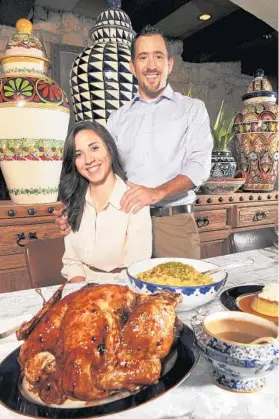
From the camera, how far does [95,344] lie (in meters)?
0.39

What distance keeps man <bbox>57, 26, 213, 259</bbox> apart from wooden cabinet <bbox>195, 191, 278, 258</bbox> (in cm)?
47

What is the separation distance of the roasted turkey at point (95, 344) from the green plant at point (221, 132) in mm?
1578

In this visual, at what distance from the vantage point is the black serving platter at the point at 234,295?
621 millimetres

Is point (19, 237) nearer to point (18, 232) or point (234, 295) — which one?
point (18, 232)

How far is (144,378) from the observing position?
Result: 1.27 ft

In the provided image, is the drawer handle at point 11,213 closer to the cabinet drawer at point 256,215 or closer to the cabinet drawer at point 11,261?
the cabinet drawer at point 11,261

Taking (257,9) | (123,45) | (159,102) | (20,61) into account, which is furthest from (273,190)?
(20,61)

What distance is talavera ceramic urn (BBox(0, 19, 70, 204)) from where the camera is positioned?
3.93ft

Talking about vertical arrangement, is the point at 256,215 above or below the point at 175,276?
below

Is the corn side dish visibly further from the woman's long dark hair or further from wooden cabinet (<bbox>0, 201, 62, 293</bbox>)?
wooden cabinet (<bbox>0, 201, 62, 293</bbox>)

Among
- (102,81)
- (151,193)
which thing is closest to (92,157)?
(151,193)

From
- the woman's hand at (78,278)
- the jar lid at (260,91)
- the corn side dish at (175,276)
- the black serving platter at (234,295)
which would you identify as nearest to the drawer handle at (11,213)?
the woman's hand at (78,278)

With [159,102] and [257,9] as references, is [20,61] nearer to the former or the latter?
[159,102]

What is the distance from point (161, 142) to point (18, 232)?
0.62 meters
